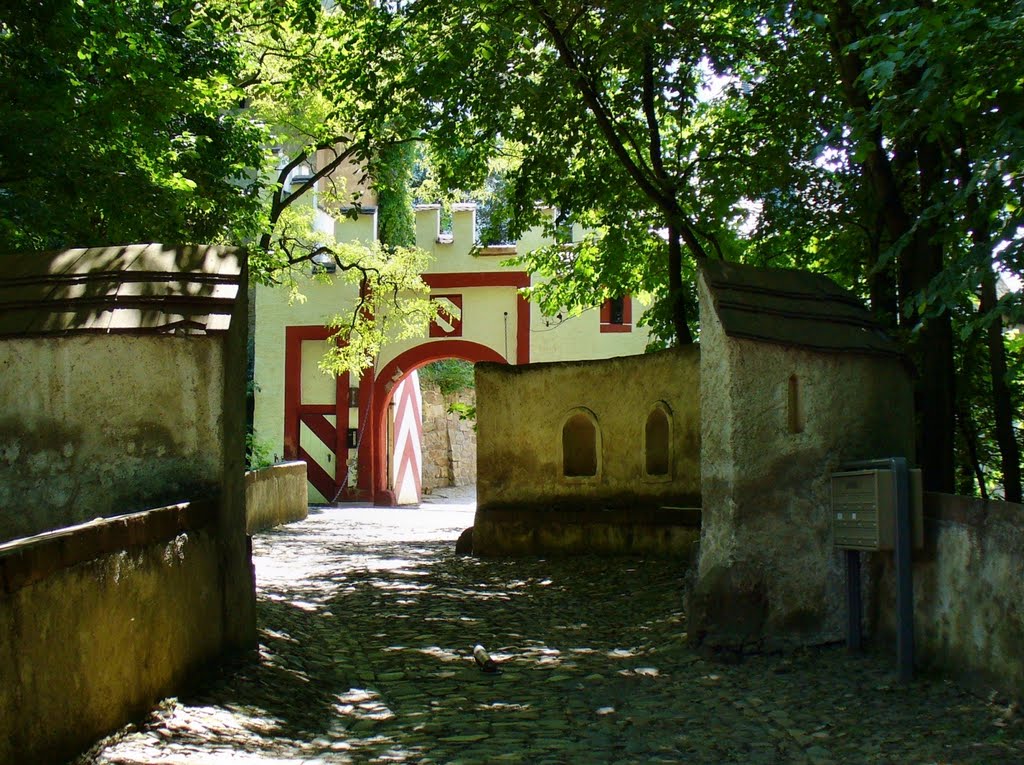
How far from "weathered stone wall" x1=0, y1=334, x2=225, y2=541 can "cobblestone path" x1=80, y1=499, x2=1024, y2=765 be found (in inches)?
47.8

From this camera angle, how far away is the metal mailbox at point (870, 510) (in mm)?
6156

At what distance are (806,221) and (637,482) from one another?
348 centimetres

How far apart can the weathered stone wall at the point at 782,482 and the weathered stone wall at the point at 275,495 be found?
1000 cm

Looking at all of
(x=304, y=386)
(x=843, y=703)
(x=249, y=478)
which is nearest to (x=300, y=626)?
(x=843, y=703)

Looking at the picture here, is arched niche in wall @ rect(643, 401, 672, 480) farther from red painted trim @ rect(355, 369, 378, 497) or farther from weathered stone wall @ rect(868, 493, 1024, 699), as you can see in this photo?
red painted trim @ rect(355, 369, 378, 497)

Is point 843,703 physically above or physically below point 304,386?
below

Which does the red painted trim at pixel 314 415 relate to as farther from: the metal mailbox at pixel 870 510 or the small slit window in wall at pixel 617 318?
the metal mailbox at pixel 870 510

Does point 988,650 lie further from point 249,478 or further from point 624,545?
point 249,478

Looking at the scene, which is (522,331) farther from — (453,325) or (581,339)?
(453,325)

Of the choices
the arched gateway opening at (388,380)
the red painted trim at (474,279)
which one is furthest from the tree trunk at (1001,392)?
the arched gateway opening at (388,380)

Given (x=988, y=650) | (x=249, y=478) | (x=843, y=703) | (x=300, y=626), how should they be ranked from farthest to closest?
(x=249, y=478) → (x=300, y=626) → (x=843, y=703) → (x=988, y=650)

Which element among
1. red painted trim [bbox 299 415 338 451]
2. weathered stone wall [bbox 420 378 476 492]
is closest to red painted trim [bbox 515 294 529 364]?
red painted trim [bbox 299 415 338 451]

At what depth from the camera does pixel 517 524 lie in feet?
43.9

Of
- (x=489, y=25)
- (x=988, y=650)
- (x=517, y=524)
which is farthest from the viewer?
(x=517, y=524)
